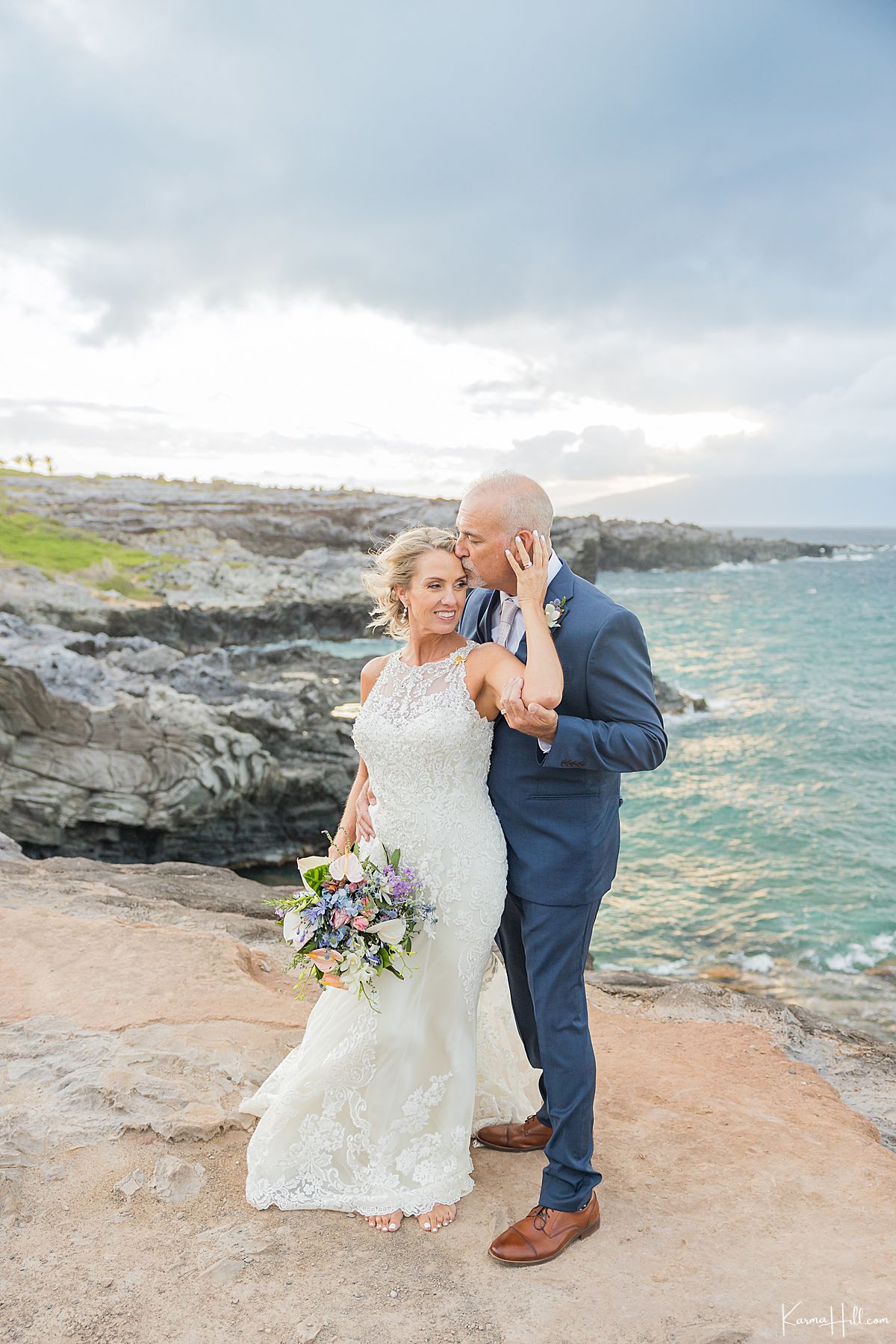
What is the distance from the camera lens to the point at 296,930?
3154 millimetres

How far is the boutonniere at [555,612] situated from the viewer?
118 inches

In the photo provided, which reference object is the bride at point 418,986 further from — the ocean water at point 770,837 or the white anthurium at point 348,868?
the ocean water at point 770,837

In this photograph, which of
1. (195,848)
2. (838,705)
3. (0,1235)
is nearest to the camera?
(0,1235)

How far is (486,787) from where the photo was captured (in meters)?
3.31

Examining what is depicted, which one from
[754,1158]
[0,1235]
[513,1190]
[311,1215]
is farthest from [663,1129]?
[0,1235]

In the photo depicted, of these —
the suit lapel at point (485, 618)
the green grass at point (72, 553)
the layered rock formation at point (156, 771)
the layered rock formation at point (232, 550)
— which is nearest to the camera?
the suit lapel at point (485, 618)

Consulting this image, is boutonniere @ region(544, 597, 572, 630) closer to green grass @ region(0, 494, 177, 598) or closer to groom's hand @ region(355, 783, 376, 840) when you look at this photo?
groom's hand @ region(355, 783, 376, 840)

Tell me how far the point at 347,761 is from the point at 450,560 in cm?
1152

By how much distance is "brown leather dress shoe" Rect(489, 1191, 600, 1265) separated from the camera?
2.96m

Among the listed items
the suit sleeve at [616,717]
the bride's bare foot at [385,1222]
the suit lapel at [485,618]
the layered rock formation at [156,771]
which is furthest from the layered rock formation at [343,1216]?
the layered rock formation at [156,771]

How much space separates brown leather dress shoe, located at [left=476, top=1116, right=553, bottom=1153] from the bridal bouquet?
89cm

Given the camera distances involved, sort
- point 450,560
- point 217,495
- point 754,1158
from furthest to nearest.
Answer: point 217,495 → point 754,1158 → point 450,560

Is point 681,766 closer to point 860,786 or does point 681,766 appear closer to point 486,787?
point 860,786

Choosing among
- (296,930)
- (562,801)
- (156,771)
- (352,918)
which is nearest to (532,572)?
(562,801)
